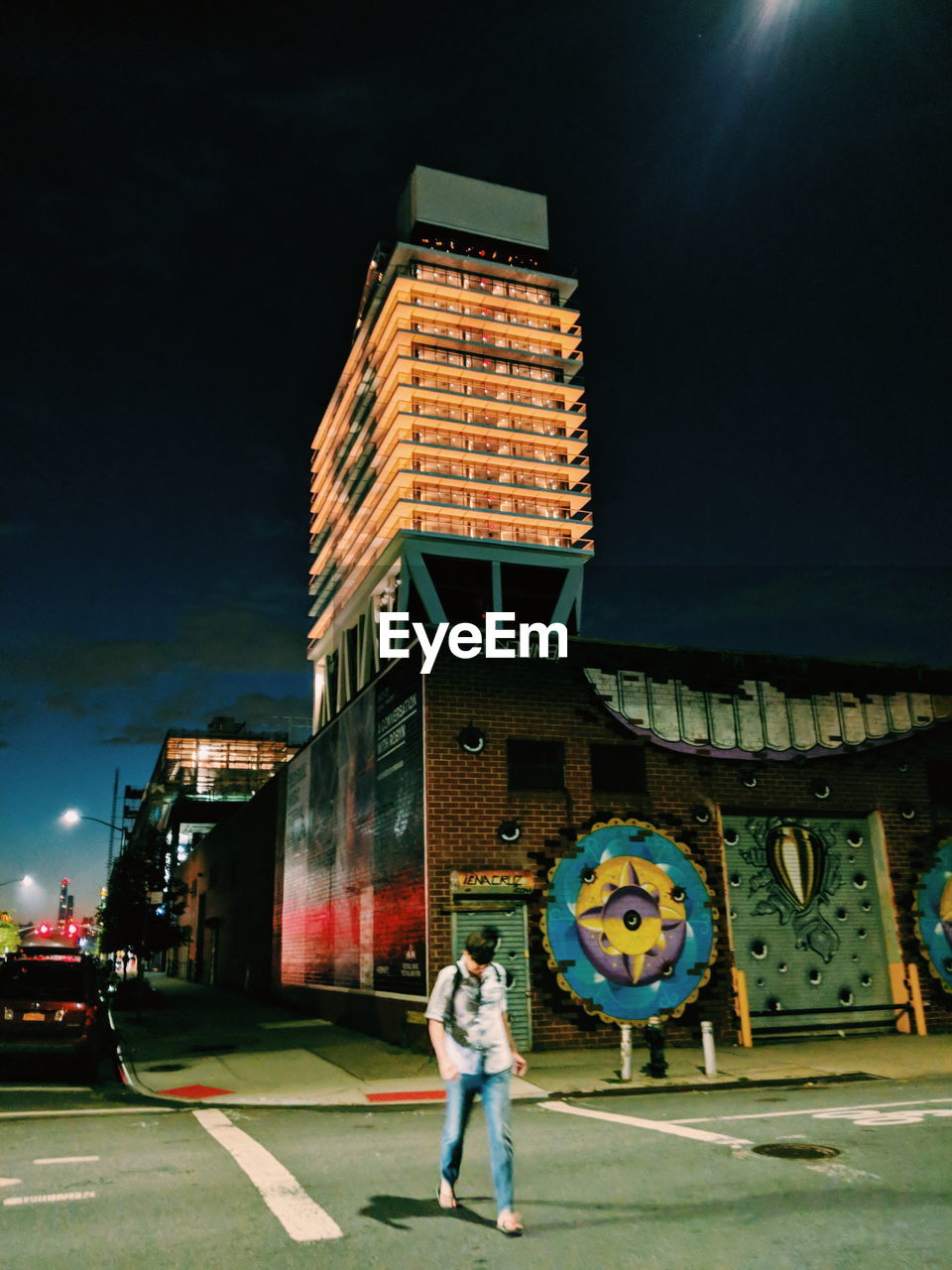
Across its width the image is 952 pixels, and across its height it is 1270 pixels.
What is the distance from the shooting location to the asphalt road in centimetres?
521

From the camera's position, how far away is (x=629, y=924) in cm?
1705

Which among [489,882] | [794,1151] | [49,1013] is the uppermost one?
[489,882]

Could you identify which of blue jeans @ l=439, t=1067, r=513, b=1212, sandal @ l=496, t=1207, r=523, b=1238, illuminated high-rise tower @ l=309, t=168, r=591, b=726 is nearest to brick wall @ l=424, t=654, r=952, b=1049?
blue jeans @ l=439, t=1067, r=513, b=1212

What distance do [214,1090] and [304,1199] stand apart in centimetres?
748

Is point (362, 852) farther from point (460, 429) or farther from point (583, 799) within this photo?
point (460, 429)

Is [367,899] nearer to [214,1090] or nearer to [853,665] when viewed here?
[214,1090]

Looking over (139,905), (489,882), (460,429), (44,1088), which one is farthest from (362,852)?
(460,429)

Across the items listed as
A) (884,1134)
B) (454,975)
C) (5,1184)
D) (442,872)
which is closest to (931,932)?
(442,872)

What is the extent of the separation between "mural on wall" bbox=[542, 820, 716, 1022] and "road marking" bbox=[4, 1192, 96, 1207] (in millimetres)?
10624

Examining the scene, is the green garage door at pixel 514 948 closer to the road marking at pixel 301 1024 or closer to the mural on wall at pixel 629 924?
the mural on wall at pixel 629 924

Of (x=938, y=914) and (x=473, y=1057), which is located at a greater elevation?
(x=938, y=914)

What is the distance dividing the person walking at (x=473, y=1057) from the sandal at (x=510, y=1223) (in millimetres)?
126

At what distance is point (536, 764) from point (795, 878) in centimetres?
591

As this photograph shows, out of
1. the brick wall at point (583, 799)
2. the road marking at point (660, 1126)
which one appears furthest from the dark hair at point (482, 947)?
the brick wall at point (583, 799)
